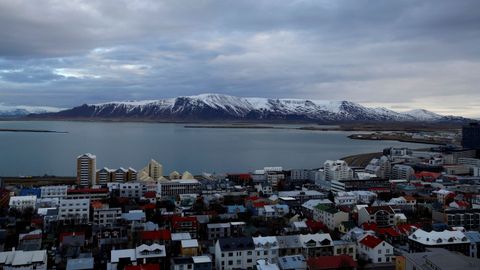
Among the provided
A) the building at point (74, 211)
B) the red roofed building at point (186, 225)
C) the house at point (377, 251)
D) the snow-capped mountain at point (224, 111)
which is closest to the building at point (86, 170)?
the building at point (74, 211)

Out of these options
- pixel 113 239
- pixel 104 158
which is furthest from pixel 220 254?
pixel 104 158

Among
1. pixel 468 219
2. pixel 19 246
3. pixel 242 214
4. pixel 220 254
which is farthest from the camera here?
pixel 242 214

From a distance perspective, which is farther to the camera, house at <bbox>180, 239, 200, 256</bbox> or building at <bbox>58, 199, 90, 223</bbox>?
building at <bbox>58, 199, 90, 223</bbox>

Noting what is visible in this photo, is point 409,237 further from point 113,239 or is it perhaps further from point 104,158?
point 104,158

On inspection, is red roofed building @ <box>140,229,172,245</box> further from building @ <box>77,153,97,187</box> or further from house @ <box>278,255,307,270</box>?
building @ <box>77,153,97,187</box>

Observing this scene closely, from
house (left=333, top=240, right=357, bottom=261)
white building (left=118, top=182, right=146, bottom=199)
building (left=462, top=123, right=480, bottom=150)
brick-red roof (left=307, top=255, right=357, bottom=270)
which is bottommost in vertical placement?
white building (left=118, top=182, right=146, bottom=199)

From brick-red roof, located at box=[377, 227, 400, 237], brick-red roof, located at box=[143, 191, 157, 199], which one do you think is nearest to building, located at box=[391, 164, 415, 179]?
brick-red roof, located at box=[377, 227, 400, 237]
